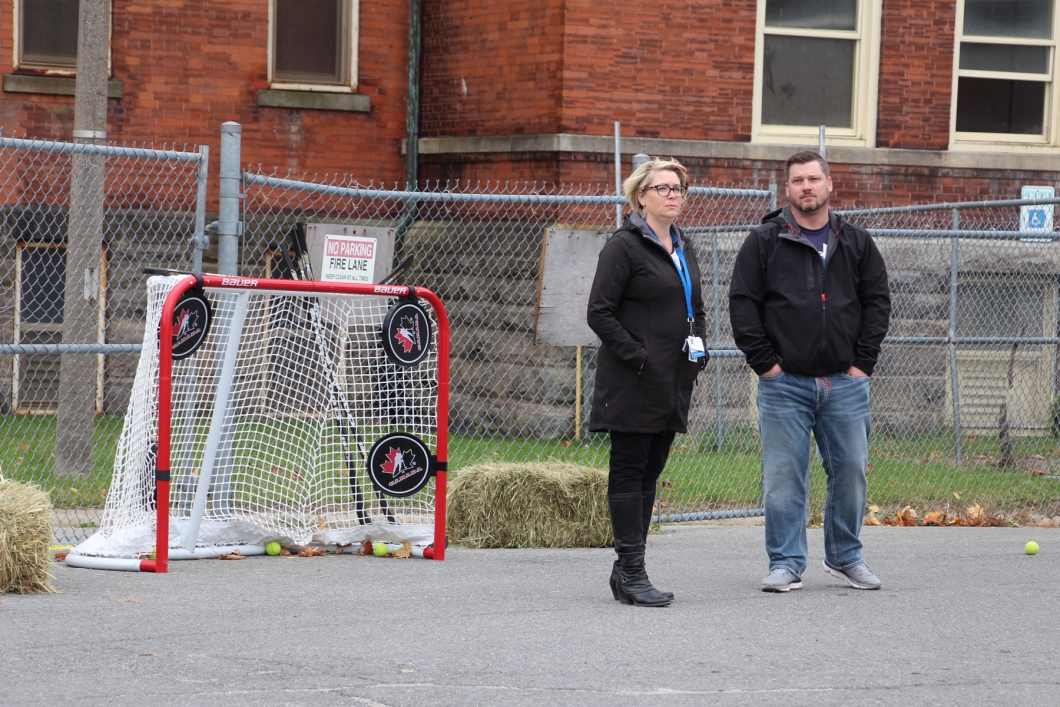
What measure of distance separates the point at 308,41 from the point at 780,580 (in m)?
9.89

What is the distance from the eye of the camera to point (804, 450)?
659cm

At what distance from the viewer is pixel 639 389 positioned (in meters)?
6.09

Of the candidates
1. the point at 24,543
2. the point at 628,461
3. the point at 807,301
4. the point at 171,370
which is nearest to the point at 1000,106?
the point at 807,301

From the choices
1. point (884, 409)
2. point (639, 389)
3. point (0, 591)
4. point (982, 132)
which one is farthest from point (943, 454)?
point (0, 591)

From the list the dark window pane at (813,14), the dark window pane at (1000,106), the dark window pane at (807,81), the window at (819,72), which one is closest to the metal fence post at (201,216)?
the window at (819,72)

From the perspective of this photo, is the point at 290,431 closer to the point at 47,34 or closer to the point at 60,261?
the point at 60,261

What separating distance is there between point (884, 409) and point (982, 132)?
349 centimetres

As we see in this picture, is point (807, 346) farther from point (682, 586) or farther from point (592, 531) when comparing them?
point (592, 531)

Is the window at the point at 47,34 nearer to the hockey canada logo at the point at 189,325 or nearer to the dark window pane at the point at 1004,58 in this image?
the hockey canada logo at the point at 189,325

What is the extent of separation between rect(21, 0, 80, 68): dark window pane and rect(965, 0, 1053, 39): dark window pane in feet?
31.5

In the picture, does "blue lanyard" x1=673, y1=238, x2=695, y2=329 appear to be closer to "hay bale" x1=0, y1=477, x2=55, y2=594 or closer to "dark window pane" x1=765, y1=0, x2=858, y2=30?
"hay bale" x1=0, y1=477, x2=55, y2=594

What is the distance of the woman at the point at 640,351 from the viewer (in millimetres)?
6082

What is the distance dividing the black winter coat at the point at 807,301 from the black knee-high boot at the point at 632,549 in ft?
3.23

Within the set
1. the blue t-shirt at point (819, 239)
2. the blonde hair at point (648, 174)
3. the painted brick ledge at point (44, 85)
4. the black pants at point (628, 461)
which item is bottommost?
the black pants at point (628, 461)
